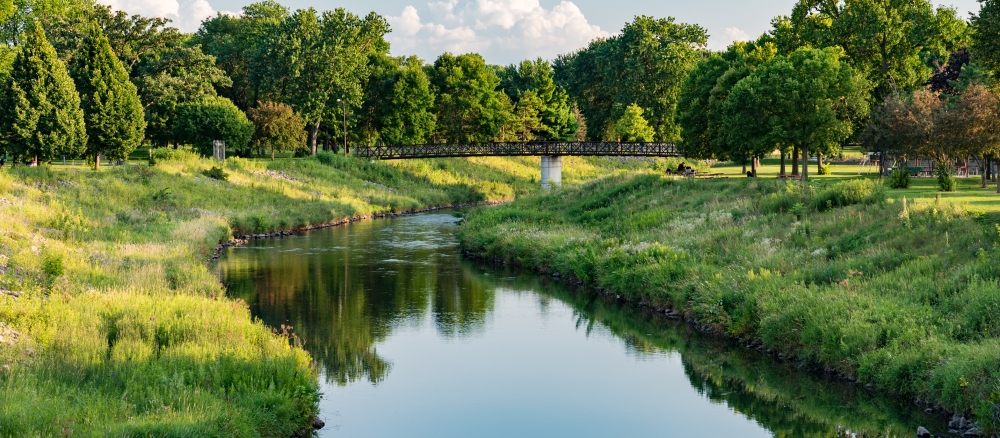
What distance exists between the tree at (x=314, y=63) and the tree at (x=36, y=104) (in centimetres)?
→ 2457

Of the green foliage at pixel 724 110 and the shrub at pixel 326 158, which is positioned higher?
the green foliage at pixel 724 110

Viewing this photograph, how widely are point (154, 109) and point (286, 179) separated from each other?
2108cm

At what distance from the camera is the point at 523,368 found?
22.5 meters

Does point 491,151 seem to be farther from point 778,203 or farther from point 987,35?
point 987,35

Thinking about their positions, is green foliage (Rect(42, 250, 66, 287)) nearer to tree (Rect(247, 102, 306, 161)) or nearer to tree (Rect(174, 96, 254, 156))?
tree (Rect(174, 96, 254, 156))

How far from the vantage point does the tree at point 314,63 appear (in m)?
76.3

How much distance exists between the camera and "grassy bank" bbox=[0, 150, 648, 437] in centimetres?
1374

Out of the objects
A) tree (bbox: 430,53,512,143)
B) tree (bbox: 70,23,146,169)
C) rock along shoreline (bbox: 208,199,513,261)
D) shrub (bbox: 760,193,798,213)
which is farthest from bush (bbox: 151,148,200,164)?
shrub (bbox: 760,193,798,213)

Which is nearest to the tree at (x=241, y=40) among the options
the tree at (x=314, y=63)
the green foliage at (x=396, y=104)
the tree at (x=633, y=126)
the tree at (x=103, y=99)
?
the tree at (x=314, y=63)

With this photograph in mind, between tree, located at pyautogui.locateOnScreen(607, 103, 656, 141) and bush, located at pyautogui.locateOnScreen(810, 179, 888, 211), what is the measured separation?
189ft

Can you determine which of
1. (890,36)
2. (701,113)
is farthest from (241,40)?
(890,36)

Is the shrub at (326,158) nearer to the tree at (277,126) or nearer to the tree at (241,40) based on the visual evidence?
the tree at (277,126)

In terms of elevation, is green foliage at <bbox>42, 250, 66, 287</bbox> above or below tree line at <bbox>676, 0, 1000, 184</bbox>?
below

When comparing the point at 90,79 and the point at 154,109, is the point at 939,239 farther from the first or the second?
the point at 154,109
